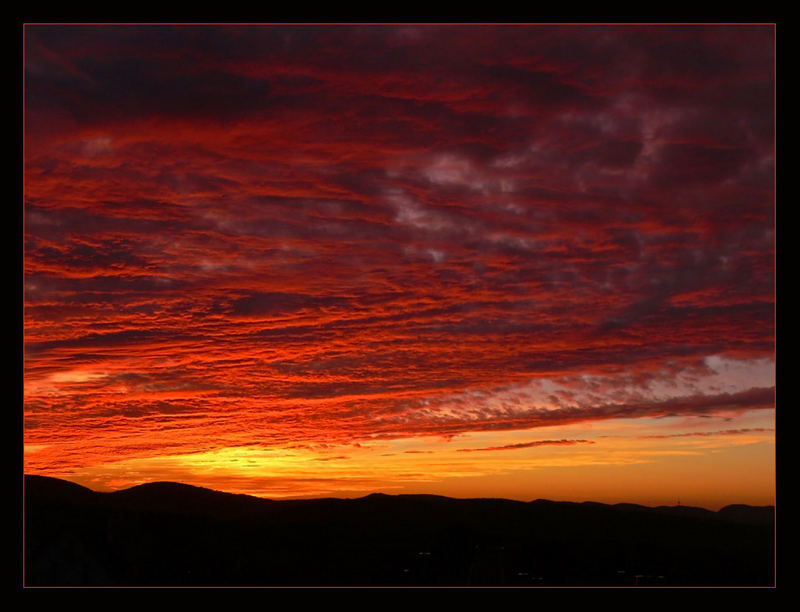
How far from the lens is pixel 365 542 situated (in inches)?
4921

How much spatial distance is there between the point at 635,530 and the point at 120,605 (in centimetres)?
13517

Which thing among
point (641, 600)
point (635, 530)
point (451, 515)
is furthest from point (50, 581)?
point (635, 530)

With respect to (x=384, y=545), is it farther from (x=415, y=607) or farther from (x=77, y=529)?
(x=415, y=607)

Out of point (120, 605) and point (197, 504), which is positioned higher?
point (120, 605)

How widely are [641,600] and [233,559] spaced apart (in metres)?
96.0

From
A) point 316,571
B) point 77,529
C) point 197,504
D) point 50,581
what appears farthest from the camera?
point 197,504

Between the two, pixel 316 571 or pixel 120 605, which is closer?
pixel 120 605

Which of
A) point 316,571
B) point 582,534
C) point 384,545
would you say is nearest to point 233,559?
point 316,571

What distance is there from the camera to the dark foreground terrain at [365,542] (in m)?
98.3

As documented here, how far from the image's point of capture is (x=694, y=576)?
12850 centimetres

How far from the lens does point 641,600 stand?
96.4 ft

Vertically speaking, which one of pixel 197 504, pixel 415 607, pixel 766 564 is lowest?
pixel 766 564

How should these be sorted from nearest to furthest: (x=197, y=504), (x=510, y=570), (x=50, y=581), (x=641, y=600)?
1. (x=641, y=600)
2. (x=50, y=581)
3. (x=510, y=570)
4. (x=197, y=504)

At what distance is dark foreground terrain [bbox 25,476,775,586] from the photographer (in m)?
98.3
